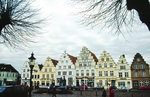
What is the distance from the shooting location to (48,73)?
176 feet

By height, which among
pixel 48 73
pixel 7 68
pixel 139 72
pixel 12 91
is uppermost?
pixel 7 68

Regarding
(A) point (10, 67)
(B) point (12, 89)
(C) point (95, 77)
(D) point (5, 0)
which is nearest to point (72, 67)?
(C) point (95, 77)

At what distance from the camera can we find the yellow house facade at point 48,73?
52688mm

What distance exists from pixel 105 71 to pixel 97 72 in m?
2.39

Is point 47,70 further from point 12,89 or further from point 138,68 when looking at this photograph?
point 12,89

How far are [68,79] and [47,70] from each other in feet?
28.8

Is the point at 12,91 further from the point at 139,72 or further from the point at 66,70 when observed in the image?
the point at 66,70

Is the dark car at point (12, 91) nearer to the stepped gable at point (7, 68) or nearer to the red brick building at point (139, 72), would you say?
the red brick building at point (139, 72)

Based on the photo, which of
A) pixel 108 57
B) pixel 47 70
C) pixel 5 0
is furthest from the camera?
pixel 47 70

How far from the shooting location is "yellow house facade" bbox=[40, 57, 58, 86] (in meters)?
52.7

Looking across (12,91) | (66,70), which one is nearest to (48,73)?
(66,70)

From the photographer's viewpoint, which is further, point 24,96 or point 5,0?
point 24,96

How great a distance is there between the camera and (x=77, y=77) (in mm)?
48969

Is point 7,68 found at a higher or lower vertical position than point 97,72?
higher
